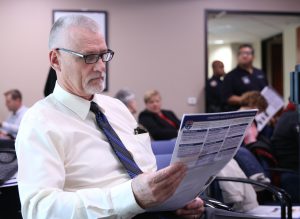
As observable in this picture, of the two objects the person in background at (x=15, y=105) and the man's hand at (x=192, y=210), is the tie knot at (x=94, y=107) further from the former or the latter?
the person in background at (x=15, y=105)

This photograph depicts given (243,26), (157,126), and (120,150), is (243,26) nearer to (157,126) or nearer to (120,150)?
(157,126)

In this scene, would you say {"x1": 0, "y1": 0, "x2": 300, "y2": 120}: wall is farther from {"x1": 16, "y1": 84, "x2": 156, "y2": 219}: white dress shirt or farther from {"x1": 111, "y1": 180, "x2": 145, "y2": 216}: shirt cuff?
{"x1": 111, "y1": 180, "x2": 145, "y2": 216}: shirt cuff

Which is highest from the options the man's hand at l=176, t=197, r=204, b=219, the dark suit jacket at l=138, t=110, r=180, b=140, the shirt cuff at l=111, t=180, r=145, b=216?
the shirt cuff at l=111, t=180, r=145, b=216

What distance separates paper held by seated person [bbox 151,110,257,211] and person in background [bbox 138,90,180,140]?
313 centimetres

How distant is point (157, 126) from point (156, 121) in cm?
6

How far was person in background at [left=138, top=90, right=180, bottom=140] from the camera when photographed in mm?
4439

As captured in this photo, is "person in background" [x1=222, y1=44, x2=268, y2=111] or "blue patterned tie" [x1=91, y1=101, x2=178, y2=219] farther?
"person in background" [x1=222, y1=44, x2=268, y2=111]

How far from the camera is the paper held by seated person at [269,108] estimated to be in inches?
150

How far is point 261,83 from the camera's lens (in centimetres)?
491

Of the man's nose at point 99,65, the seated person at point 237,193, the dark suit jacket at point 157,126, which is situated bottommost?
the seated person at point 237,193

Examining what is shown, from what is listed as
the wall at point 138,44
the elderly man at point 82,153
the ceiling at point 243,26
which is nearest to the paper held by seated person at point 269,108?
the wall at point 138,44

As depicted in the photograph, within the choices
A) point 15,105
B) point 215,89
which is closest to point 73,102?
point 15,105

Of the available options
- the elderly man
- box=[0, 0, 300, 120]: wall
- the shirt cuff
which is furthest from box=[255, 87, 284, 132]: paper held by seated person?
the shirt cuff

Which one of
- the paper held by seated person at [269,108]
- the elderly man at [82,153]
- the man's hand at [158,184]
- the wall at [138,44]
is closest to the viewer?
the man's hand at [158,184]
